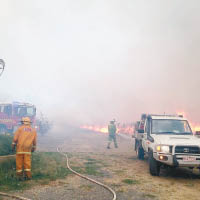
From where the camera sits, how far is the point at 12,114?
18.0 meters

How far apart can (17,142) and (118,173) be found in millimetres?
3275

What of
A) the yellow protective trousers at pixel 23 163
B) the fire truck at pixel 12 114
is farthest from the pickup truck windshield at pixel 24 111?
the yellow protective trousers at pixel 23 163

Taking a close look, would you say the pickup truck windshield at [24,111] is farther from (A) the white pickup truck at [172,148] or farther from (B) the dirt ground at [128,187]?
(A) the white pickup truck at [172,148]

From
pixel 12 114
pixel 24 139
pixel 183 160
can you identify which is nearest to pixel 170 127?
pixel 183 160

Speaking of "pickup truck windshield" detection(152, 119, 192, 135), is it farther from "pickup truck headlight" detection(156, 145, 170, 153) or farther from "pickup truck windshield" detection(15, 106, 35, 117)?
"pickup truck windshield" detection(15, 106, 35, 117)

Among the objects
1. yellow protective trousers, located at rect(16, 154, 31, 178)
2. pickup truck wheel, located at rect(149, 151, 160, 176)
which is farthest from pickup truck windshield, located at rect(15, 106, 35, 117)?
pickup truck wheel, located at rect(149, 151, 160, 176)

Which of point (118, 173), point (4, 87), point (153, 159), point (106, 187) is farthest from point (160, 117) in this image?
point (4, 87)

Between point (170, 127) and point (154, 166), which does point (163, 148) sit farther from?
point (170, 127)

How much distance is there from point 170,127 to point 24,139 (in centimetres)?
502

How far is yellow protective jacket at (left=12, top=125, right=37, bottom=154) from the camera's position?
6055 mm

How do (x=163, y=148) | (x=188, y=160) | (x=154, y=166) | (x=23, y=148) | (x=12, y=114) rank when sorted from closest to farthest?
→ (x=23, y=148) → (x=188, y=160) → (x=163, y=148) → (x=154, y=166) → (x=12, y=114)

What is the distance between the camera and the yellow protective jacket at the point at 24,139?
6.06 m

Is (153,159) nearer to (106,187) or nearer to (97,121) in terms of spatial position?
(106,187)

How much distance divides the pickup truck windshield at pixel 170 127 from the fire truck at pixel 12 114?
40.5 feet
